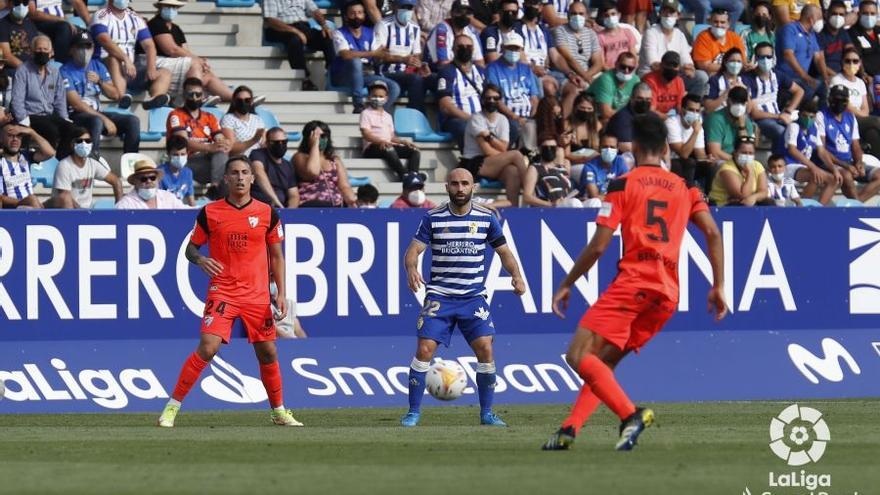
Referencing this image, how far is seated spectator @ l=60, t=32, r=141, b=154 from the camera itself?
2053 cm

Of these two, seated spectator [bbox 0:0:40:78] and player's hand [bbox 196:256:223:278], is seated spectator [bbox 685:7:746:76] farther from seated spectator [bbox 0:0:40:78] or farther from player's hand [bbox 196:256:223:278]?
player's hand [bbox 196:256:223:278]

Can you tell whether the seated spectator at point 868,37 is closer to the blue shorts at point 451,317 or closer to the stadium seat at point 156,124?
the stadium seat at point 156,124

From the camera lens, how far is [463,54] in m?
23.2

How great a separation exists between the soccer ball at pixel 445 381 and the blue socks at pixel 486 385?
360mm

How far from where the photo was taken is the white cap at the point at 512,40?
23.5 metres

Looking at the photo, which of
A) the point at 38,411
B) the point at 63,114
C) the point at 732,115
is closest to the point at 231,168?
the point at 38,411

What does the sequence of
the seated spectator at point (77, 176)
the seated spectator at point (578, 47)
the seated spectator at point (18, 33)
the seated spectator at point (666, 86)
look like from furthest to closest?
the seated spectator at point (578, 47), the seated spectator at point (666, 86), the seated spectator at point (18, 33), the seated spectator at point (77, 176)

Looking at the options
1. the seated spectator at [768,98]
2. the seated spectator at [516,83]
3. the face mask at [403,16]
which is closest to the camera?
the seated spectator at [516,83]

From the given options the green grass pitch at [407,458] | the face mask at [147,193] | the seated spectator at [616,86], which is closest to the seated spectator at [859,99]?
the seated spectator at [616,86]

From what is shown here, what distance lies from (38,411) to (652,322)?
7.88m

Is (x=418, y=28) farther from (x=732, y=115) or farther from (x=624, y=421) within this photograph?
(x=624, y=421)

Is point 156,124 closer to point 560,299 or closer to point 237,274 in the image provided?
point 237,274

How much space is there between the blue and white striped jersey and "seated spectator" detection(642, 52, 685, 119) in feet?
32.3

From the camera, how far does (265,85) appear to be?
23500mm
